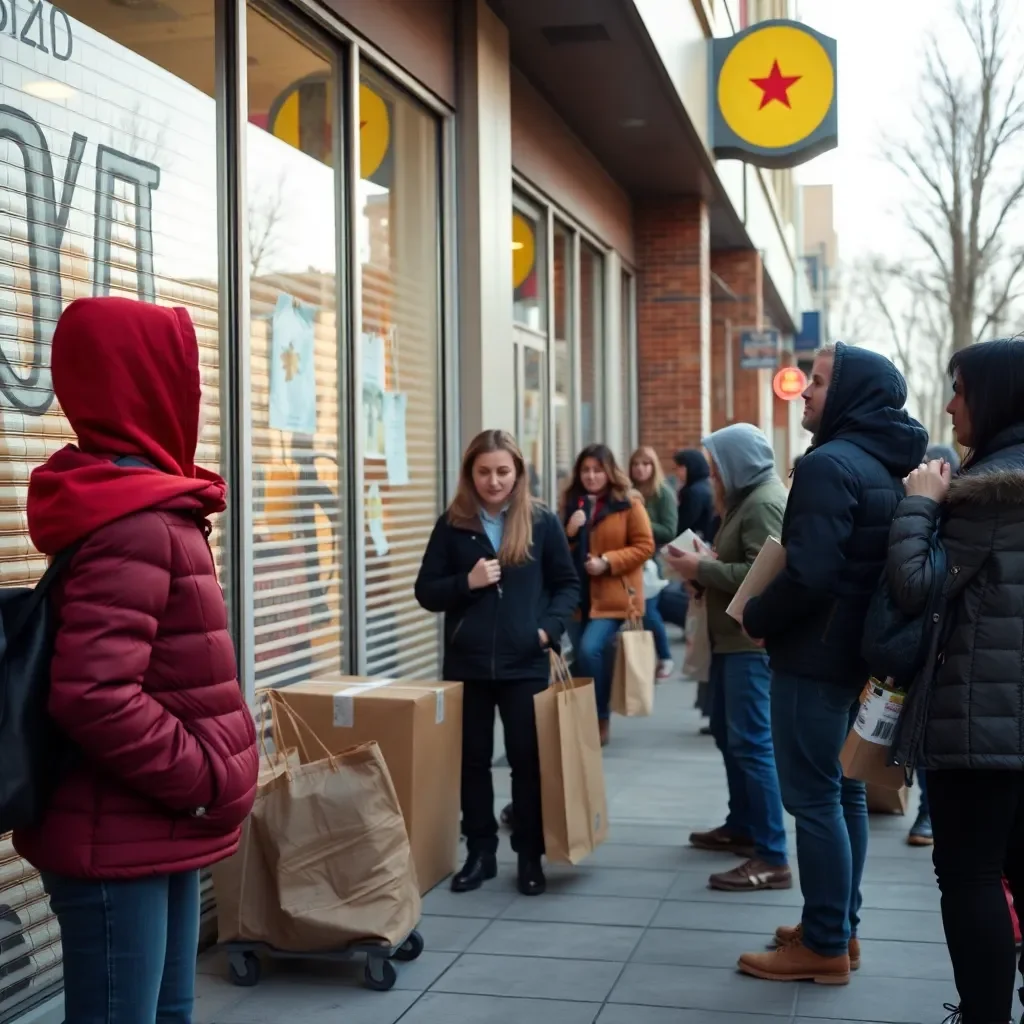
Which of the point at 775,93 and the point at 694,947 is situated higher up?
the point at 775,93

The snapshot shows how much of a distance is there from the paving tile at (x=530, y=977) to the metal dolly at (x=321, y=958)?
0.62 ft

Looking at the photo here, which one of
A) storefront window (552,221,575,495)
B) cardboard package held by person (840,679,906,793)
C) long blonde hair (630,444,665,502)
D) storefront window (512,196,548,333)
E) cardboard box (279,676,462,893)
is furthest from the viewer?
storefront window (552,221,575,495)

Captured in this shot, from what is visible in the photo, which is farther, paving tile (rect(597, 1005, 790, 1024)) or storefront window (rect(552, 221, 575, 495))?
storefront window (rect(552, 221, 575, 495))

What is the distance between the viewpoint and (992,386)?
3.71 m

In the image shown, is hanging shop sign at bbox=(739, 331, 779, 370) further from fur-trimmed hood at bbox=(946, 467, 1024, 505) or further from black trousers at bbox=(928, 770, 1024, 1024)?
black trousers at bbox=(928, 770, 1024, 1024)

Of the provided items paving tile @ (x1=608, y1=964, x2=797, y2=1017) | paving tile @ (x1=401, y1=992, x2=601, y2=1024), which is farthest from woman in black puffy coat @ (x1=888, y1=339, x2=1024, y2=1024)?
paving tile @ (x1=401, y1=992, x2=601, y2=1024)

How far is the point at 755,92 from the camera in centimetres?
1349

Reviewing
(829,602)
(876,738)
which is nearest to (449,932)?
(829,602)

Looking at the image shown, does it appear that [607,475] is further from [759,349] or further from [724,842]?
[759,349]

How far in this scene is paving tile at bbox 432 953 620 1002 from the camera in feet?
15.6

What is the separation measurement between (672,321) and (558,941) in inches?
464

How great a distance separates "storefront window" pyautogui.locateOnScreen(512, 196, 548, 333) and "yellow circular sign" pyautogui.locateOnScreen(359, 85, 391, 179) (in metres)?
3.18

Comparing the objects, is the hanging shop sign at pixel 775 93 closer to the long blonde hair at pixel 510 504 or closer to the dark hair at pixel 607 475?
the dark hair at pixel 607 475

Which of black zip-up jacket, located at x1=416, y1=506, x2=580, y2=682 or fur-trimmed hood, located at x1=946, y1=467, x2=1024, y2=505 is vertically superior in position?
fur-trimmed hood, located at x1=946, y1=467, x2=1024, y2=505
